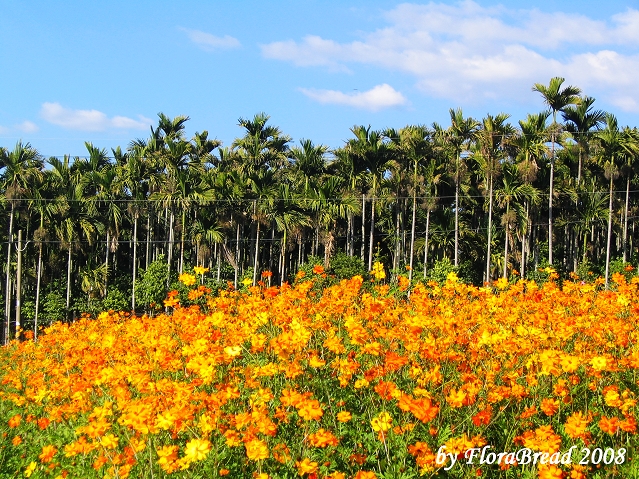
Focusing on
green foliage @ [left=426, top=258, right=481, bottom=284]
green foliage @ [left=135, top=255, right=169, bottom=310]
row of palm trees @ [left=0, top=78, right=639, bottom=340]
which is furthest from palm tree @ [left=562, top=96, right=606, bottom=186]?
green foliage @ [left=135, top=255, right=169, bottom=310]

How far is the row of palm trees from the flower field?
24.3m

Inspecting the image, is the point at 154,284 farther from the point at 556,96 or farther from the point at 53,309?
the point at 556,96

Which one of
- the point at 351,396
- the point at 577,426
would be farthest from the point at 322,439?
the point at 577,426

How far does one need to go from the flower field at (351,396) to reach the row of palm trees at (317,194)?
24.3 metres

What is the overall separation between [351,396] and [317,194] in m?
28.8

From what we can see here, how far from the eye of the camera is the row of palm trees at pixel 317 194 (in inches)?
1281

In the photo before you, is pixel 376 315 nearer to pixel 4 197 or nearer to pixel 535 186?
pixel 4 197

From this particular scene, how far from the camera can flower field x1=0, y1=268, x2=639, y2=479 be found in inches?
173

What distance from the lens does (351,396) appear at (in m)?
5.39

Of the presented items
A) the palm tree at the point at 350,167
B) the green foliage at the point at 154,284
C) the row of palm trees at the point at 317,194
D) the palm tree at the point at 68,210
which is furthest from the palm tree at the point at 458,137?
the palm tree at the point at 68,210

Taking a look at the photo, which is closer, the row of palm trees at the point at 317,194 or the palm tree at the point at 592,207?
the row of palm trees at the point at 317,194

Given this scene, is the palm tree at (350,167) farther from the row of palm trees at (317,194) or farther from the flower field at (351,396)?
the flower field at (351,396)

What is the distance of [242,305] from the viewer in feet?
21.6

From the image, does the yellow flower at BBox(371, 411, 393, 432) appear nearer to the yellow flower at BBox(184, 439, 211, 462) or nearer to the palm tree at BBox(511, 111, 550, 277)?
the yellow flower at BBox(184, 439, 211, 462)
